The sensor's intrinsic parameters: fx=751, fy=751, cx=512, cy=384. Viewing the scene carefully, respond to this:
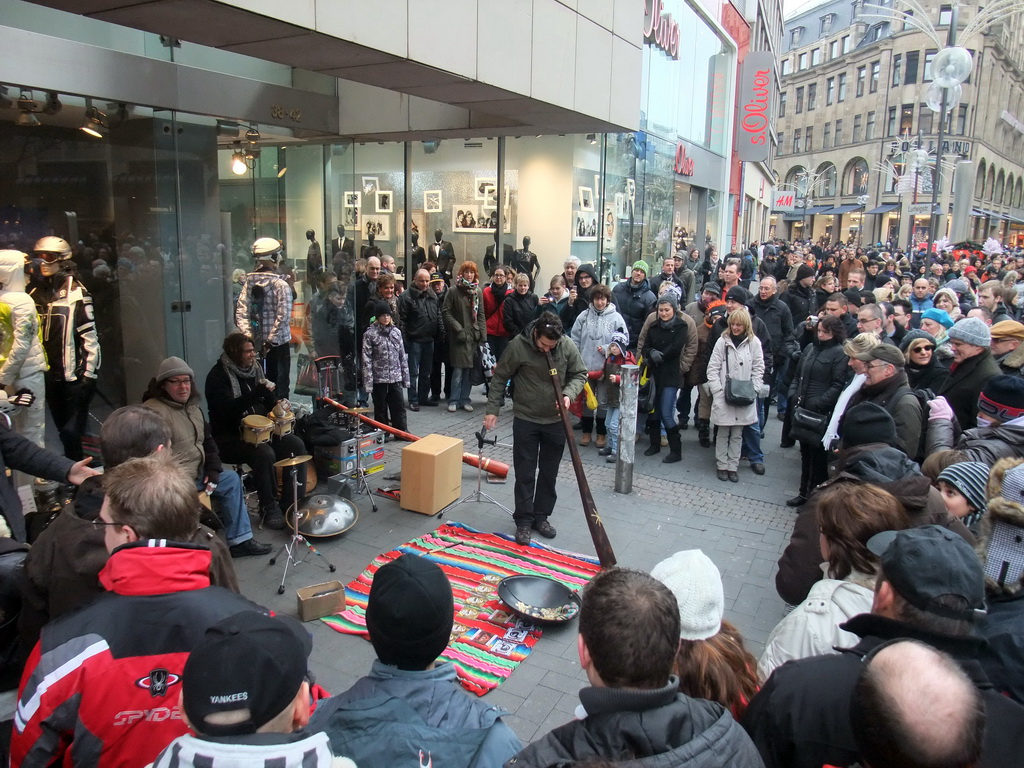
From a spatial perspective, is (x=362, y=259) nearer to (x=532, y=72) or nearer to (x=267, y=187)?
(x=267, y=187)

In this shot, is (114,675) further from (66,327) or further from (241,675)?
(66,327)

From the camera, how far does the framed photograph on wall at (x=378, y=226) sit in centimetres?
1568

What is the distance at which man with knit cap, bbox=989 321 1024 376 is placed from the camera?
20.2ft

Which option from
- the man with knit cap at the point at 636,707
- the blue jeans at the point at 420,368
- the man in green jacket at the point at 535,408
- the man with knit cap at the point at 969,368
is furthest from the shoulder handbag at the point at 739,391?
the man with knit cap at the point at 636,707

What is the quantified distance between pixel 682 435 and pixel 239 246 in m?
6.12

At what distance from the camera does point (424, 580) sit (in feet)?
7.04

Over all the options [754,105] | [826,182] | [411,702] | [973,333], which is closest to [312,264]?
[973,333]

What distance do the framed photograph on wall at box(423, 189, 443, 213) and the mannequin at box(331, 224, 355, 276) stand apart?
548cm

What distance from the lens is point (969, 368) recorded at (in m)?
5.98

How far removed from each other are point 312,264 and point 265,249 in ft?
→ 4.31

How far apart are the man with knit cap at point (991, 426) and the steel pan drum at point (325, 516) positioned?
4559 millimetres

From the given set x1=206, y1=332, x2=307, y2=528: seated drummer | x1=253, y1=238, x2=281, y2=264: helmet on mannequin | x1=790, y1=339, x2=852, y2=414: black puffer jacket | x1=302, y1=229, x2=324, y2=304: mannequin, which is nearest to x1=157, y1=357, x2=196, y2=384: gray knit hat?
x1=206, y1=332, x2=307, y2=528: seated drummer

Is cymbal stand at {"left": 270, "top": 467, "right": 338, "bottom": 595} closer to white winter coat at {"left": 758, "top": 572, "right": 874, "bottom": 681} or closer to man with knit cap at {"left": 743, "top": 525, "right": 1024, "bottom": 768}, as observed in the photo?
white winter coat at {"left": 758, "top": 572, "right": 874, "bottom": 681}

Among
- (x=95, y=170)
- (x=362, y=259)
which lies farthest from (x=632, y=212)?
(x=95, y=170)
